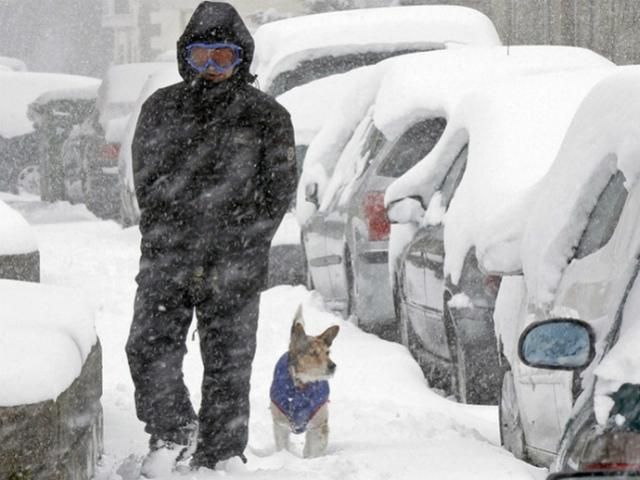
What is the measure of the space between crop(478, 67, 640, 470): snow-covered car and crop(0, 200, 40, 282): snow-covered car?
3.15m

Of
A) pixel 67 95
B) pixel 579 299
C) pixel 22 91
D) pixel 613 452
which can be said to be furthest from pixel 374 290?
pixel 22 91

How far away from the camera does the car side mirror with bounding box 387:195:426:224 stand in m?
9.12

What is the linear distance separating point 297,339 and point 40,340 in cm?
265

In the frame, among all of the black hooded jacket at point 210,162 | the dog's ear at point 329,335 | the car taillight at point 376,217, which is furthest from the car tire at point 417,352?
the black hooded jacket at point 210,162

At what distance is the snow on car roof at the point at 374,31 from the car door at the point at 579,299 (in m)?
9.90

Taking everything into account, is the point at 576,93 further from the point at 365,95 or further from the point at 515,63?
the point at 365,95

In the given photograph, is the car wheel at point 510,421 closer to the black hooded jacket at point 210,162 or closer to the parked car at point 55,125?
the black hooded jacket at point 210,162

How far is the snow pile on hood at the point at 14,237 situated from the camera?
928 cm

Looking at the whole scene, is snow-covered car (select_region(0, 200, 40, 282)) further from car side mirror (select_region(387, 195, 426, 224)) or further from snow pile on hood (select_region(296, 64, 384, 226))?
snow pile on hood (select_region(296, 64, 384, 226))

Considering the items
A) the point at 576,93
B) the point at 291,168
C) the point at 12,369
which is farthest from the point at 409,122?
the point at 12,369

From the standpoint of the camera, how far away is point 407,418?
322 inches

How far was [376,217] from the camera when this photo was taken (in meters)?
10.4

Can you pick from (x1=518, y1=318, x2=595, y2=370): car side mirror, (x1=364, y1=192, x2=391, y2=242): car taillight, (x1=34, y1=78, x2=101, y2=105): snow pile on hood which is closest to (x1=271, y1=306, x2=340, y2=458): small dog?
(x1=364, y1=192, x2=391, y2=242): car taillight

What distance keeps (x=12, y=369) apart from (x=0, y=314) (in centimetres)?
77
